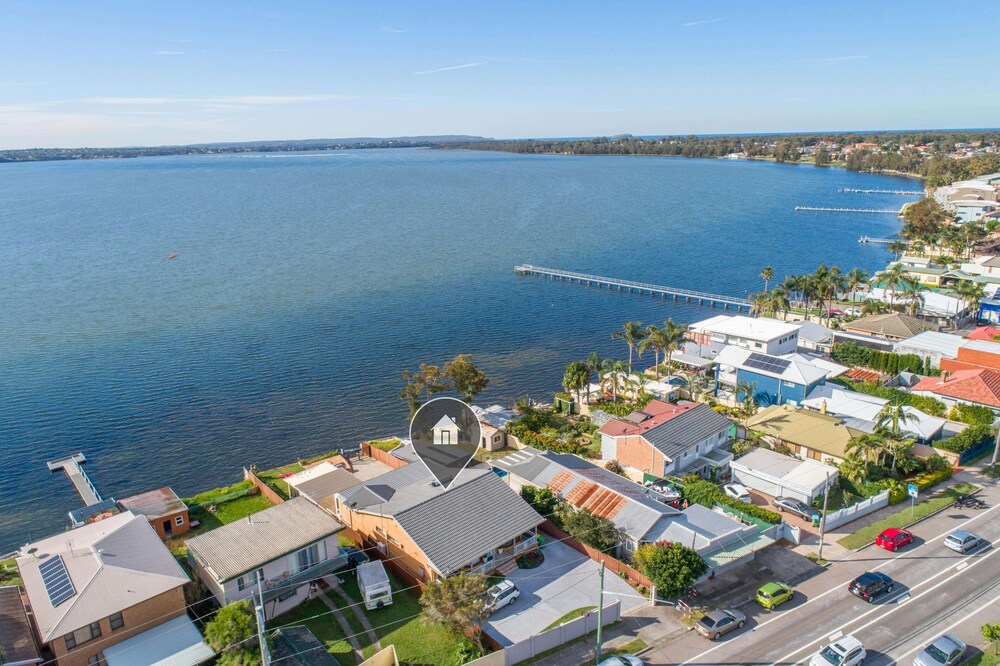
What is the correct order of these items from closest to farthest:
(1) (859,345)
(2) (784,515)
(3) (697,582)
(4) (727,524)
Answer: (3) (697,582), (4) (727,524), (2) (784,515), (1) (859,345)

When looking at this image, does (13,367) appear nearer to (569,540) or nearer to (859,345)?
(569,540)

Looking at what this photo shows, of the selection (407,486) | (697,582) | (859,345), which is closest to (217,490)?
(407,486)

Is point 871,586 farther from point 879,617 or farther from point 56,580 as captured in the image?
point 56,580

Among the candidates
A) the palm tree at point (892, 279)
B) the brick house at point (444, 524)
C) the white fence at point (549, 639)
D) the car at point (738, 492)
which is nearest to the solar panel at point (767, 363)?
the car at point (738, 492)

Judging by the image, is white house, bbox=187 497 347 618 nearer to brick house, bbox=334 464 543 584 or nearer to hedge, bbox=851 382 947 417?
brick house, bbox=334 464 543 584

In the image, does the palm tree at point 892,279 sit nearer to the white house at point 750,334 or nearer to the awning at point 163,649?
the white house at point 750,334

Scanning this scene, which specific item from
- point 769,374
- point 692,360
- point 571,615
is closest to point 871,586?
point 571,615
